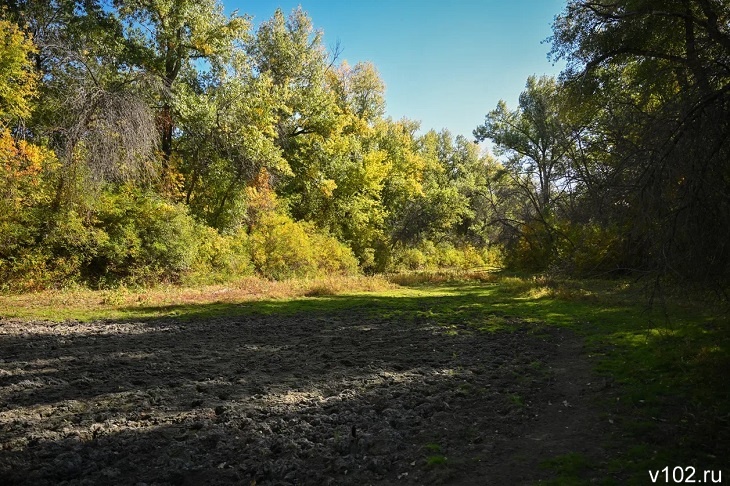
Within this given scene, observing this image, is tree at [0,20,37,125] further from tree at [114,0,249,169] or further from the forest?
tree at [114,0,249,169]

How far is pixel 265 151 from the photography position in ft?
79.1

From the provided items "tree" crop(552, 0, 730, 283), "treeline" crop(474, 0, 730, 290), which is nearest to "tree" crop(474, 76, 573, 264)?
"treeline" crop(474, 0, 730, 290)

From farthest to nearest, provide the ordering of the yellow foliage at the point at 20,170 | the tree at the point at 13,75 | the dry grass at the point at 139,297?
the tree at the point at 13,75
the yellow foliage at the point at 20,170
the dry grass at the point at 139,297

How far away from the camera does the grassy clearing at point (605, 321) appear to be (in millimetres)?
4707

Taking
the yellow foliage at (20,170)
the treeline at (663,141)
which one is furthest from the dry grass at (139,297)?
the treeline at (663,141)

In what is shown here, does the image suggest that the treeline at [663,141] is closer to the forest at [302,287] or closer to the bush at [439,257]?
the forest at [302,287]

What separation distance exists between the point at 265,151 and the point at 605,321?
18.4 metres

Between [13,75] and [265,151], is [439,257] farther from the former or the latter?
[13,75]

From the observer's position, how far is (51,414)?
5.66 metres

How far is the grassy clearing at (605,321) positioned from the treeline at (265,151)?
1.40 meters

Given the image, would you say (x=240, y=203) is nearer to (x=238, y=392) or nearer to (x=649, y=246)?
(x=238, y=392)

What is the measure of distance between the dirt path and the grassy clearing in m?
0.52

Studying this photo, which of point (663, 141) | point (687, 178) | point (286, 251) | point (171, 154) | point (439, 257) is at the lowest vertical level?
point (439, 257)
